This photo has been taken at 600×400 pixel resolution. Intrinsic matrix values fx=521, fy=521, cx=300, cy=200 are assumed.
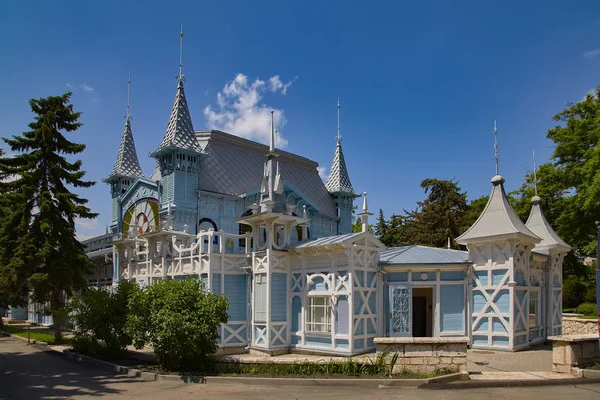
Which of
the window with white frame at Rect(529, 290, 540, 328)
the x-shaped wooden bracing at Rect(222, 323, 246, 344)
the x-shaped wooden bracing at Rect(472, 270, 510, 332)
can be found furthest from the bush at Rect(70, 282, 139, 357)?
the window with white frame at Rect(529, 290, 540, 328)

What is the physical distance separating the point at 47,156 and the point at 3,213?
755 centimetres

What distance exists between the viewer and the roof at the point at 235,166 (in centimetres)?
2534

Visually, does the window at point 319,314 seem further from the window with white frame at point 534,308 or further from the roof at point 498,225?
the window with white frame at point 534,308

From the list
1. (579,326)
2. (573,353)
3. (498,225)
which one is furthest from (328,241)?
(579,326)

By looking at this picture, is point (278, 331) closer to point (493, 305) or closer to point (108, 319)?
point (108, 319)

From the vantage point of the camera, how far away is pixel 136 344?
15422 millimetres

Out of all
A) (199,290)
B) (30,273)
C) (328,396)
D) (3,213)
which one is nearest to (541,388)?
(328,396)

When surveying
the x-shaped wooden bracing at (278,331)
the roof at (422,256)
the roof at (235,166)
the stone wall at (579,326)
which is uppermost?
the roof at (235,166)

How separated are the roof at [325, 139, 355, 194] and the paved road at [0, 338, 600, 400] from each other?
788 inches

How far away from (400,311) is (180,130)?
13144 millimetres

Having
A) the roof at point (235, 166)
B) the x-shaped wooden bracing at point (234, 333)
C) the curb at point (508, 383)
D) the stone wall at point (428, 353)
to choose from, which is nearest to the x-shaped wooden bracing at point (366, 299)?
the stone wall at point (428, 353)

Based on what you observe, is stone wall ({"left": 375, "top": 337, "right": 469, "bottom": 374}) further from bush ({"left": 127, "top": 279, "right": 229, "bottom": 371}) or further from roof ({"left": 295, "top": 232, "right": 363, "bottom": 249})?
bush ({"left": 127, "top": 279, "right": 229, "bottom": 371})

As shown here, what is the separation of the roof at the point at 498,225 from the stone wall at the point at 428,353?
21.6ft

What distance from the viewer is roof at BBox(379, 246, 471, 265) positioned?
1817cm
